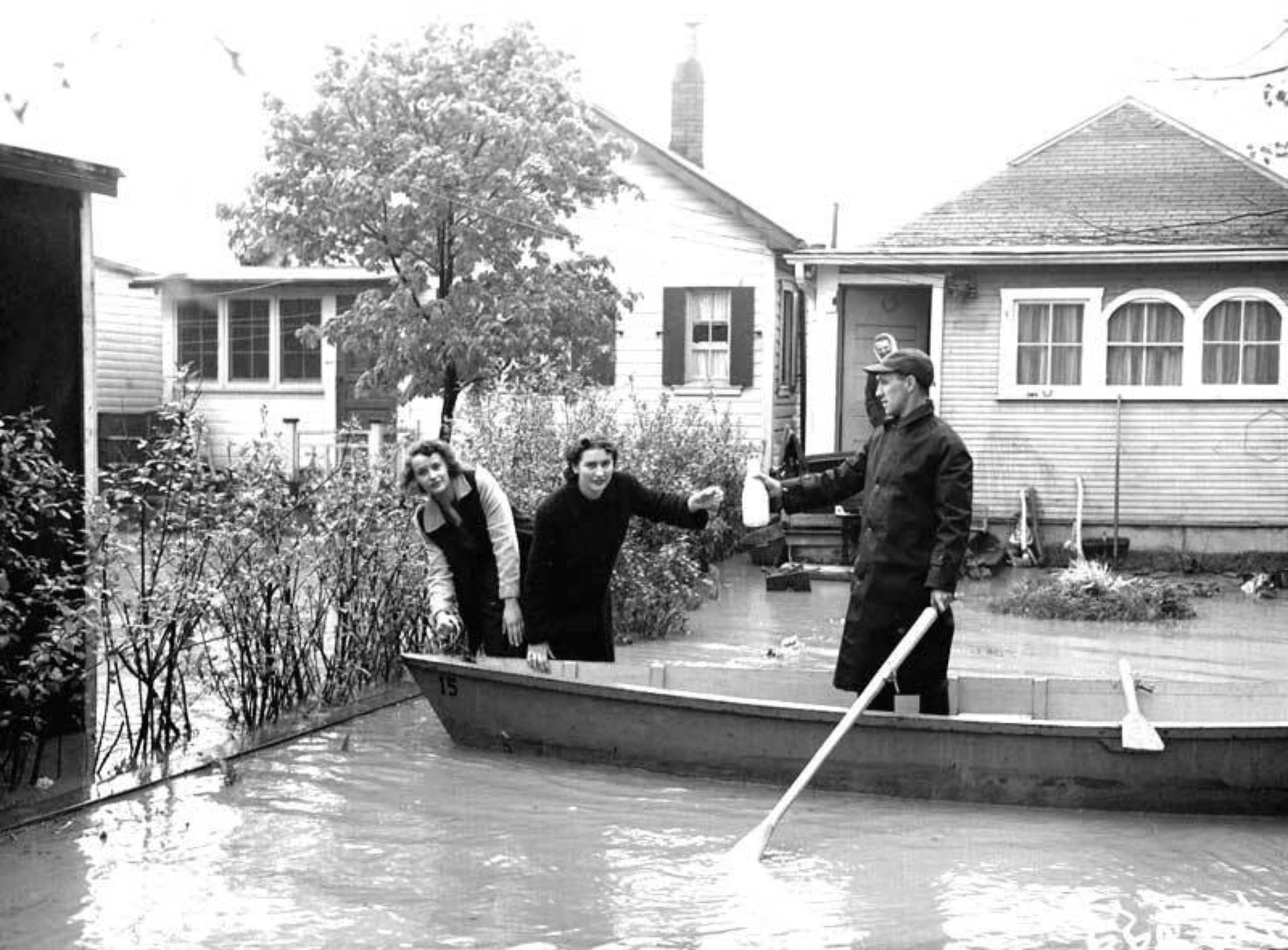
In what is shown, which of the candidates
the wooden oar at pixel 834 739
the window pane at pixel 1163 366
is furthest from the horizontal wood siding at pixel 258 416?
the wooden oar at pixel 834 739

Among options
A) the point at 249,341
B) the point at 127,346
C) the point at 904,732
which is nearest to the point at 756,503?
the point at 904,732

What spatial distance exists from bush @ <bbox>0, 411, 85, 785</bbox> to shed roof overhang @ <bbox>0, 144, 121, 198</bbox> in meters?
1.18

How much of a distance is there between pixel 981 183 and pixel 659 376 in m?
5.26

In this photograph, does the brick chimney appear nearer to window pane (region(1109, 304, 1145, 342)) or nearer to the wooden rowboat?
window pane (region(1109, 304, 1145, 342))

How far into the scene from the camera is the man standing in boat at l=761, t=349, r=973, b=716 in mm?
7758

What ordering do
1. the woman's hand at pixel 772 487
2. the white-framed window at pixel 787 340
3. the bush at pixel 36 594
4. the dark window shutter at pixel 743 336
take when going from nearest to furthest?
the bush at pixel 36 594 < the woman's hand at pixel 772 487 < the dark window shutter at pixel 743 336 < the white-framed window at pixel 787 340

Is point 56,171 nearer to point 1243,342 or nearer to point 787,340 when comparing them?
point 1243,342

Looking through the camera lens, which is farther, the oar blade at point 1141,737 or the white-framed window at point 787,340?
the white-framed window at point 787,340

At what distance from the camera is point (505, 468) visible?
12398mm

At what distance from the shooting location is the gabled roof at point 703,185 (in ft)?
75.1

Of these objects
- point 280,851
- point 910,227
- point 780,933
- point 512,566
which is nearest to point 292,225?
point 910,227

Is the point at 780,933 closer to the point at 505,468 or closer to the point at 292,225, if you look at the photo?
the point at 505,468

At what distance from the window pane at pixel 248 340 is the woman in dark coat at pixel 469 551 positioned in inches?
740

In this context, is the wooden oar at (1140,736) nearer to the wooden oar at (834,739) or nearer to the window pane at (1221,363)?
the wooden oar at (834,739)
